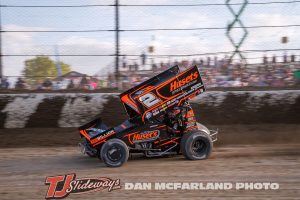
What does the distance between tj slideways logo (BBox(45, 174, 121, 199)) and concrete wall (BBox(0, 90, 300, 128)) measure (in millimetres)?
4709

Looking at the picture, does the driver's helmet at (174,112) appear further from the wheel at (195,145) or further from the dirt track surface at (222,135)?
the dirt track surface at (222,135)

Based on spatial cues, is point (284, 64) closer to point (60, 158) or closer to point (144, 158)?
point (144, 158)

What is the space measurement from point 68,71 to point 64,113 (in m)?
1.42

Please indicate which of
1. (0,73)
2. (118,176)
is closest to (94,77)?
(0,73)

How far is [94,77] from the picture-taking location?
13.0 metres

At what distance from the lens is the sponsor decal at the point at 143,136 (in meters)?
8.60

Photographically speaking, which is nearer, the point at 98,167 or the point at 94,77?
the point at 98,167

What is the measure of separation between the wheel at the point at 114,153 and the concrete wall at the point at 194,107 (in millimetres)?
3681

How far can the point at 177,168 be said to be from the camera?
7.98 metres

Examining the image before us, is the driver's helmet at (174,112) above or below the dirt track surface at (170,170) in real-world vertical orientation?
above

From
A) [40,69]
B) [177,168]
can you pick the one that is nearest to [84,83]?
[40,69]

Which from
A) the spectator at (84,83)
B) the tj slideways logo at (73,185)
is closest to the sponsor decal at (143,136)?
the tj slideways logo at (73,185)

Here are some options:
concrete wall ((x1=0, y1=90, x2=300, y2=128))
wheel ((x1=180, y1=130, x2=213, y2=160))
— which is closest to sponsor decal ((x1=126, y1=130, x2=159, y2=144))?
wheel ((x1=180, y1=130, x2=213, y2=160))

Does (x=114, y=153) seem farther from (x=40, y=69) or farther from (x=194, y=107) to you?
(x=40, y=69)
